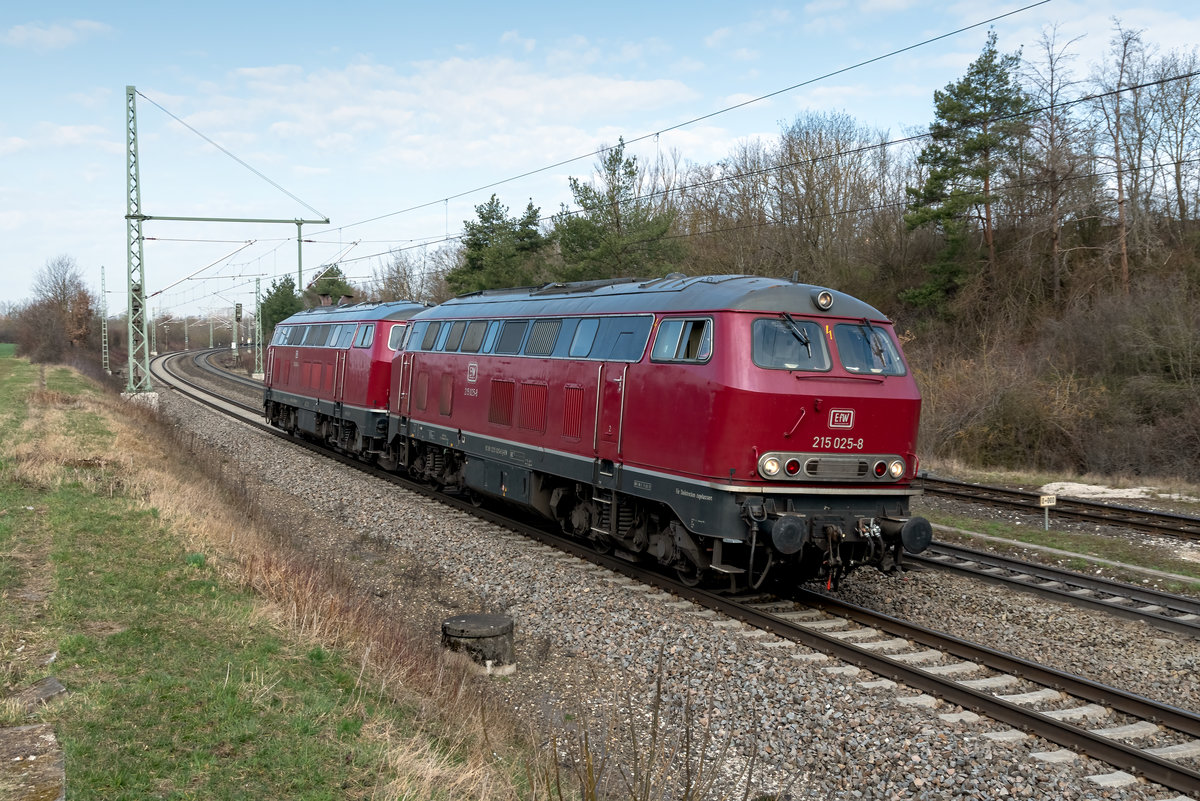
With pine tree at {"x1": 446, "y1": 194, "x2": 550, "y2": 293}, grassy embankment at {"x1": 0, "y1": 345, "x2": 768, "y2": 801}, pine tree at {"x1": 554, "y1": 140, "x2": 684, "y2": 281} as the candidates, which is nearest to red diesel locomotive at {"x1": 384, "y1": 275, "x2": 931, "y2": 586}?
grassy embankment at {"x1": 0, "y1": 345, "x2": 768, "y2": 801}

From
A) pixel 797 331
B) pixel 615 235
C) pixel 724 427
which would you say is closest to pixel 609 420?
pixel 724 427

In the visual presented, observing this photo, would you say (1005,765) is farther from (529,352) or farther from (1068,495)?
(1068,495)

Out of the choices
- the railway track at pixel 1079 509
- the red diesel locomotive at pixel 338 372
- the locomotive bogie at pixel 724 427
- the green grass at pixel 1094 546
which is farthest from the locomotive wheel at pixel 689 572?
the red diesel locomotive at pixel 338 372

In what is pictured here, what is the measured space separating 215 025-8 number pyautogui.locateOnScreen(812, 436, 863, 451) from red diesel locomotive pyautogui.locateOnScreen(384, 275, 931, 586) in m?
0.01

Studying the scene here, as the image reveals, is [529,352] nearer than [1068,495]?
Yes

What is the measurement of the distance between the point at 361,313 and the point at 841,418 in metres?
16.0

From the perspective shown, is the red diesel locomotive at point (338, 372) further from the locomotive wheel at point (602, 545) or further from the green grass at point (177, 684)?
the green grass at point (177, 684)

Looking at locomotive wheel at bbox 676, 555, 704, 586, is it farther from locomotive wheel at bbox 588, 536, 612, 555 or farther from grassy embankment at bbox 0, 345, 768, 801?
grassy embankment at bbox 0, 345, 768, 801

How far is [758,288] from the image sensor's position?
9.96m

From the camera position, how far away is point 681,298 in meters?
10.6

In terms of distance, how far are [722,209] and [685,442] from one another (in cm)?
3628

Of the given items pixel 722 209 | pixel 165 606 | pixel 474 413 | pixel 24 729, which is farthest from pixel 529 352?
pixel 722 209

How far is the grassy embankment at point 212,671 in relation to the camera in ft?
17.4

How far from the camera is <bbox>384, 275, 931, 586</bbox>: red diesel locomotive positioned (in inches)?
369
